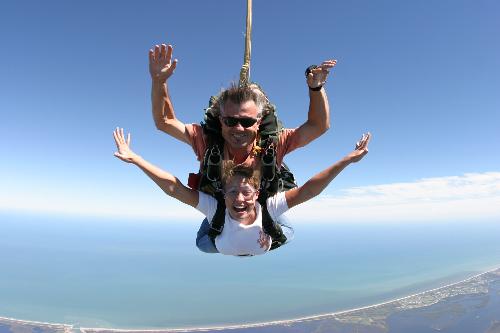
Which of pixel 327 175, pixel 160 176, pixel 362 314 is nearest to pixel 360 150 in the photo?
pixel 327 175

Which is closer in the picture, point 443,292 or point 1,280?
point 443,292

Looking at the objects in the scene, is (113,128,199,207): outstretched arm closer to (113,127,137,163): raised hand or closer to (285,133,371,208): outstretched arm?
(113,127,137,163): raised hand

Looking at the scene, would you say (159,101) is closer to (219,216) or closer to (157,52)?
(157,52)

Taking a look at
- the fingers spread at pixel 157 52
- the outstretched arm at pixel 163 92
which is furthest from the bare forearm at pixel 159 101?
the fingers spread at pixel 157 52

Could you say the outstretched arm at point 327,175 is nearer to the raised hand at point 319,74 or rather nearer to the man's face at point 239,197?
the man's face at point 239,197

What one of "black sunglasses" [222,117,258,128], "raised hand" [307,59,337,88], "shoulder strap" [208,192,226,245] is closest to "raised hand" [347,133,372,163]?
"raised hand" [307,59,337,88]

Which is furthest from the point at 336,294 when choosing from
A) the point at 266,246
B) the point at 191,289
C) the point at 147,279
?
the point at 266,246

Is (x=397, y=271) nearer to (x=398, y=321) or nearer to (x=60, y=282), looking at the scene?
(x=398, y=321)
